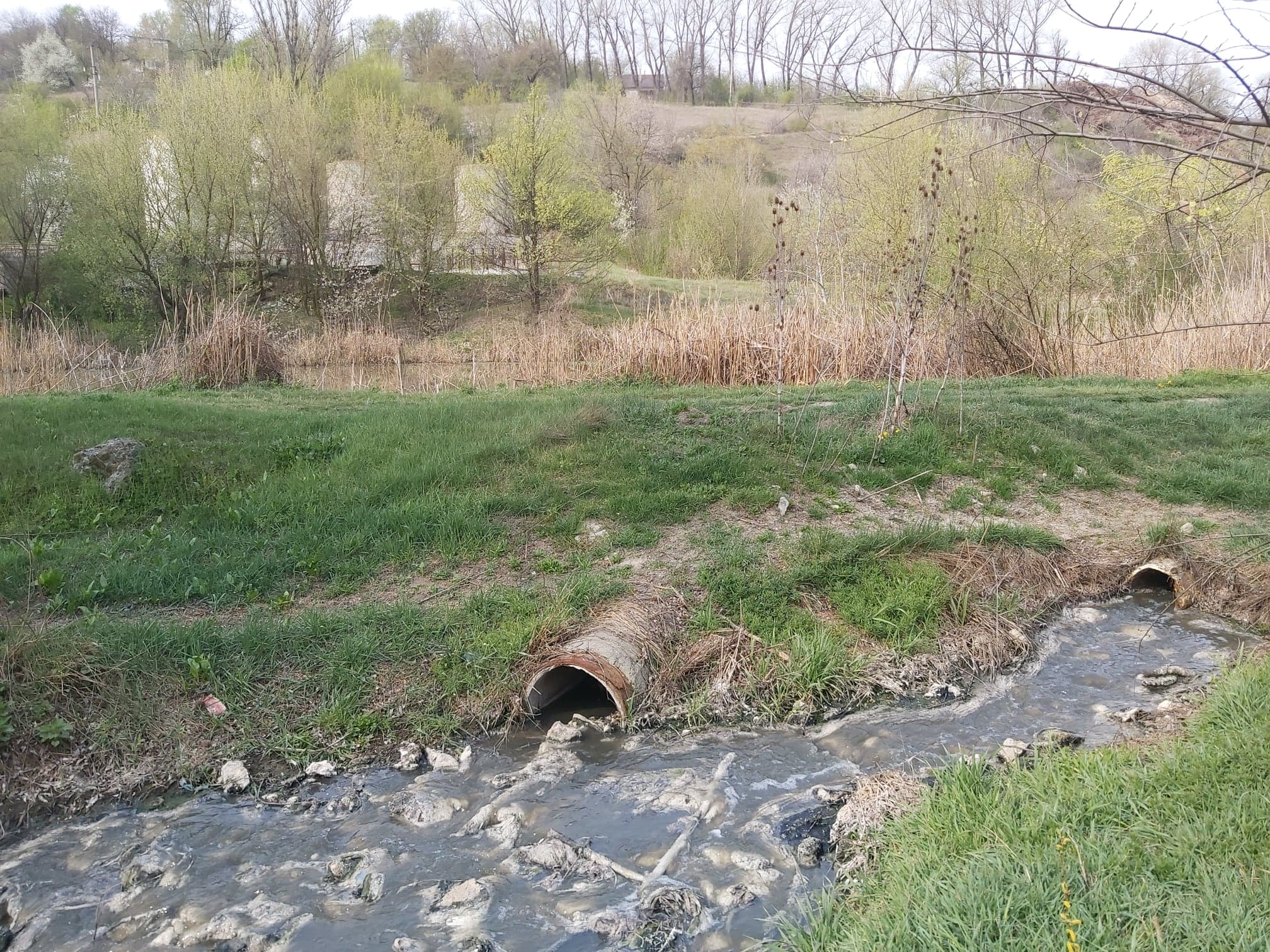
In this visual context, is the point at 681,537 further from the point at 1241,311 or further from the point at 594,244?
the point at 594,244

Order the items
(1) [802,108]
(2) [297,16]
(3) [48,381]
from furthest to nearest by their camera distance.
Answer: (2) [297,16] < (3) [48,381] < (1) [802,108]

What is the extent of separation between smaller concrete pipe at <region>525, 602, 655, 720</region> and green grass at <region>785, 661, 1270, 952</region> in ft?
6.24

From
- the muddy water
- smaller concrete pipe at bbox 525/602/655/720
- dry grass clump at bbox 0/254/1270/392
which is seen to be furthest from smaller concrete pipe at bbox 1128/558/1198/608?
dry grass clump at bbox 0/254/1270/392

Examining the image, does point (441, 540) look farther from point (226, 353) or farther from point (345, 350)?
point (345, 350)

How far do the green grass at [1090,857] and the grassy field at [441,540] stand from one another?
1.95 metres

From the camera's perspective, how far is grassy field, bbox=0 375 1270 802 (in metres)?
5.42

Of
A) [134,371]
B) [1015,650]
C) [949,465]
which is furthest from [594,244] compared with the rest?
[1015,650]

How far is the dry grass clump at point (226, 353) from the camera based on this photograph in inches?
612

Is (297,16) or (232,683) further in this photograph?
(297,16)

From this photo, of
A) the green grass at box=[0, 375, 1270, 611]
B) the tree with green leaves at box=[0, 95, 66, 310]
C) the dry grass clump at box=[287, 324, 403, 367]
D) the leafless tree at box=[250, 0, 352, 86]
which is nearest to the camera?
the green grass at box=[0, 375, 1270, 611]

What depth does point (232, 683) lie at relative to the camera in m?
5.47

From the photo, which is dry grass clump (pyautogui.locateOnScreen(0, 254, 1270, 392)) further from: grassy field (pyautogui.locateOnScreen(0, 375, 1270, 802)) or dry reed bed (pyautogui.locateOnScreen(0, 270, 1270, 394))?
grassy field (pyautogui.locateOnScreen(0, 375, 1270, 802))

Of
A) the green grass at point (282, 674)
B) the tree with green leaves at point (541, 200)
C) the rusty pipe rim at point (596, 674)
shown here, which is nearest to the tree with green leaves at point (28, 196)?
the tree with green leaves at point (541, 200)

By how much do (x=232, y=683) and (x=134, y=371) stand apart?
40.3ft
